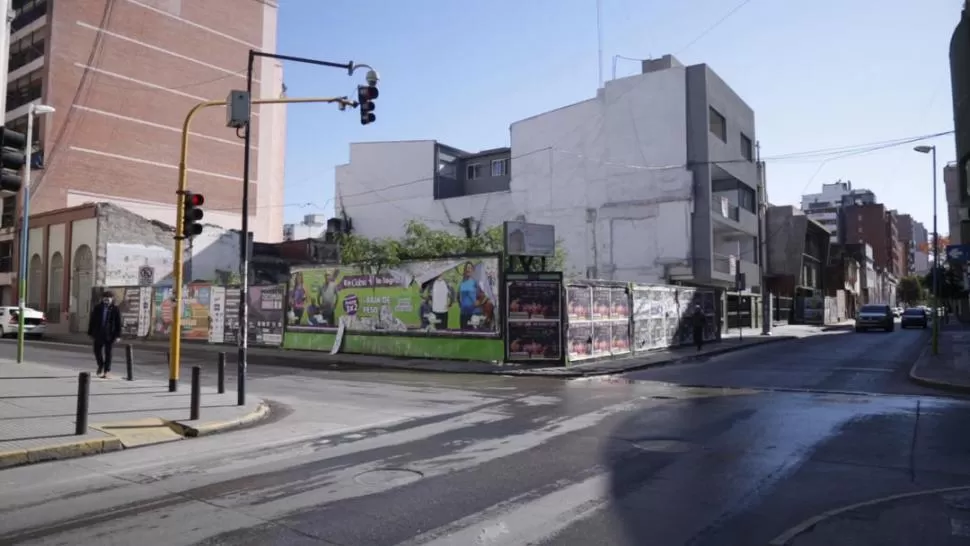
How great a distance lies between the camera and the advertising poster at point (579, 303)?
19925 millimetres

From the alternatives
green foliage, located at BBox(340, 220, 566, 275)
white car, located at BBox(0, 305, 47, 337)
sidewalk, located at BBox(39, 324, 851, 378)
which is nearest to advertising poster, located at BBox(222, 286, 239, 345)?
sidewalk, located at BBox(39, 324, 851, 378)

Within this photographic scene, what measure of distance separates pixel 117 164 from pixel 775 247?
2000 inches

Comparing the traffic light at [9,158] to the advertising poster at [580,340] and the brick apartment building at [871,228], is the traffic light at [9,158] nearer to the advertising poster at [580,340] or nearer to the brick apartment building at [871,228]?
the advertising poster at [580,340]

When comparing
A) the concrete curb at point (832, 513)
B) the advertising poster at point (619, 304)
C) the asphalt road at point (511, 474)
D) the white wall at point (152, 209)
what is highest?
the white wall at point (152, 209)

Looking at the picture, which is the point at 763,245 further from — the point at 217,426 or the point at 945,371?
the point at 217,426

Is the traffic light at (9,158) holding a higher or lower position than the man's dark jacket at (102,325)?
higher

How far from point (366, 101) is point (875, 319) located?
38.2 meters

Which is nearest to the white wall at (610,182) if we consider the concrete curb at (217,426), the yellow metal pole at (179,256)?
the yellow metal pole at (179,256)

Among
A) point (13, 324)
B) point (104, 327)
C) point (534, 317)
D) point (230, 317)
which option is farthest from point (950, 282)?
point (13, 324)

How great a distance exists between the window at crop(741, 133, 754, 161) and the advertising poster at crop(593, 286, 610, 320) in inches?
1023

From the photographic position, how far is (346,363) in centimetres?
2123

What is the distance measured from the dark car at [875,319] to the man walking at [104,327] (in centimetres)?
4076

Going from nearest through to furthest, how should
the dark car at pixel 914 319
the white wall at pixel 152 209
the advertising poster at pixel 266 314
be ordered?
the advertising poster at pixel 266 314, the white wall at pixel 152 209, the dark car at pixel 914 319

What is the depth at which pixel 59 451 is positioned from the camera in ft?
25.6
